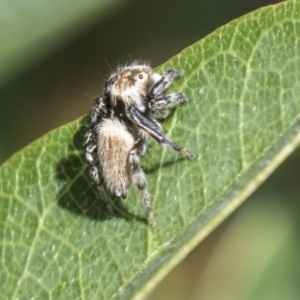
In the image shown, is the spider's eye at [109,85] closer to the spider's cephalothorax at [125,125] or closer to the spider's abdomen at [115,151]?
the spider's cephalothorax at [125,125]

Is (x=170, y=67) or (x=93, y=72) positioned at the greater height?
(x=93, y=72)

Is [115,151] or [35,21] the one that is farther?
[35,21]

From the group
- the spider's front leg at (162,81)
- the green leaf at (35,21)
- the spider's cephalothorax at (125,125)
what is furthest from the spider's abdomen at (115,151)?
the green leaf at (35,21)

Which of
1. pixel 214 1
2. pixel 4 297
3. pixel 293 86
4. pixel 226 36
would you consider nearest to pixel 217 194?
pixel 293 86

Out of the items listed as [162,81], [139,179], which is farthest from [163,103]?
[139,179]

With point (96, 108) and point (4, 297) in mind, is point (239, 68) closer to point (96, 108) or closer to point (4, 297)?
point (96, 108)

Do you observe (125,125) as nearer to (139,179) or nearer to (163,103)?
(163,103)
